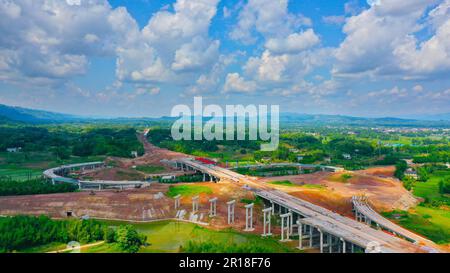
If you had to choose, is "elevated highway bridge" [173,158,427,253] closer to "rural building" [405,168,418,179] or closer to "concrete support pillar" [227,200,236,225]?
"concrete support pillar" [227,200,236,225]

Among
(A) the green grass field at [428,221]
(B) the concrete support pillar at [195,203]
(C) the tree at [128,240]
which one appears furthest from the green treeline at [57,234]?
(A) the green grass field at [428,221]

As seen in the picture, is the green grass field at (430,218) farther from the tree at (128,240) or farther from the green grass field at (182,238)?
the tree at (128,240)

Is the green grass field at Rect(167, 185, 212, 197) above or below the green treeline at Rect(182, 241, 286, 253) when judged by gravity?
below

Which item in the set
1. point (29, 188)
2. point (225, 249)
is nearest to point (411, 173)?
point (225, 249)

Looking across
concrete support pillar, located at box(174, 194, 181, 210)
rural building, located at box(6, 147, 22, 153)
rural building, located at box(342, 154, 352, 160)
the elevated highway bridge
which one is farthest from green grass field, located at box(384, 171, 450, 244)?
rural building, located at box(6, 147, 22, 153)

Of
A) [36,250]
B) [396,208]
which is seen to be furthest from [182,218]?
[396,208]

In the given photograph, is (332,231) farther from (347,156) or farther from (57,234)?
(347,156)
